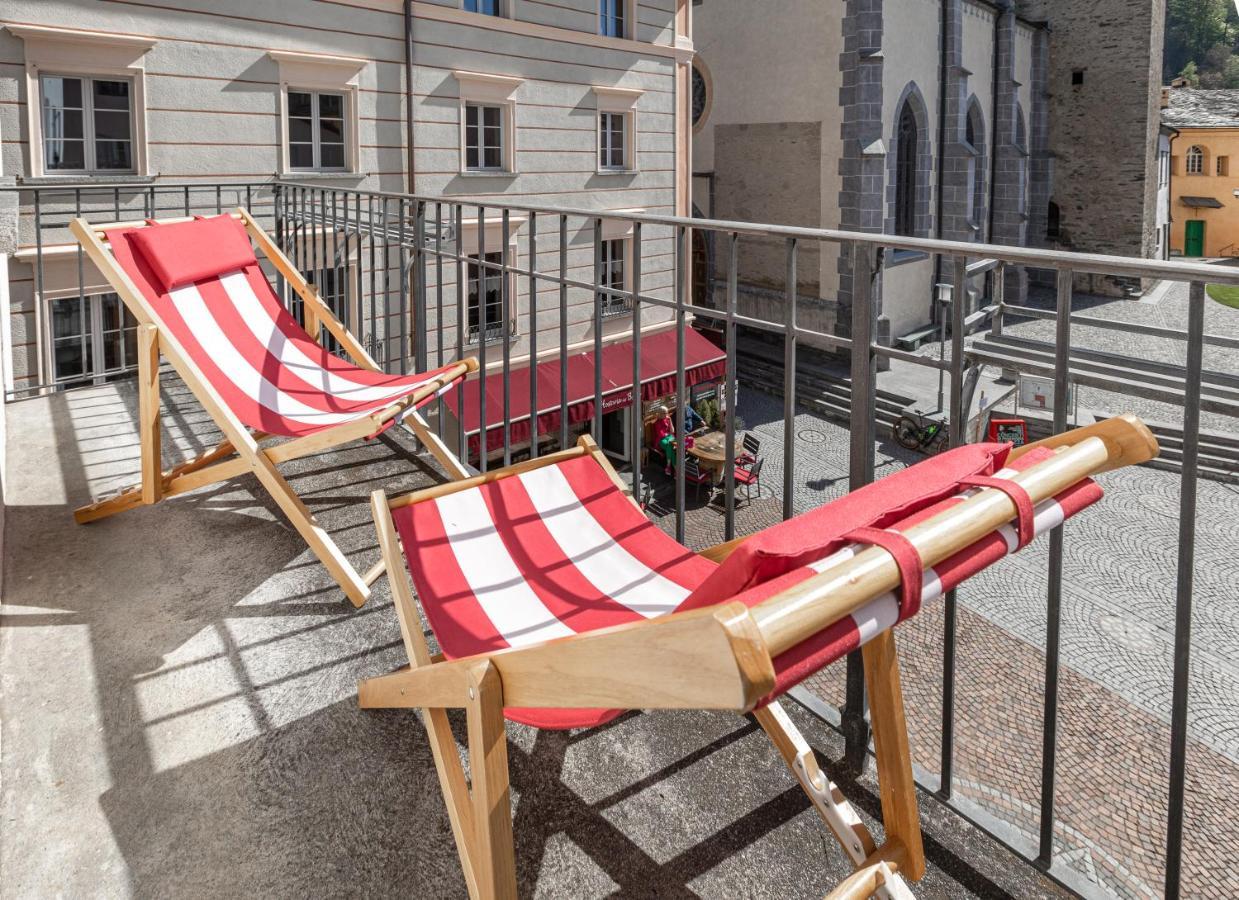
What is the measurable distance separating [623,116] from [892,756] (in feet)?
51.5

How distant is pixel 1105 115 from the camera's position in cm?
2889

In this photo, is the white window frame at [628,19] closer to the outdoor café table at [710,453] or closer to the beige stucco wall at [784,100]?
the beige stucco wall at [784,100]

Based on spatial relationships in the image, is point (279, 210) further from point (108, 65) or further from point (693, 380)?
point (693, 380)

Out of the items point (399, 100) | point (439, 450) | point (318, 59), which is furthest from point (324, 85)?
point (439, 450)

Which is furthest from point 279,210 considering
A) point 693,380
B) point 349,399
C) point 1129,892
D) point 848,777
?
point 693,380

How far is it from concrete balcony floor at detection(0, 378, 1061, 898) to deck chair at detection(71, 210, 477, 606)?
309mm

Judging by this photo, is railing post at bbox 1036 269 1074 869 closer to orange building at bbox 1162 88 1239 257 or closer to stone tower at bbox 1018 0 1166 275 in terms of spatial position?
stone tower at bbox 1018 0 1166 275

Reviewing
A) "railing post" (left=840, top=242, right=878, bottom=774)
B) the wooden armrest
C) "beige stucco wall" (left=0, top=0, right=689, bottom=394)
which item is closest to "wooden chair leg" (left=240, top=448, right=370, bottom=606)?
"railing post" (left=840, top=242, right=878, bottom=774)

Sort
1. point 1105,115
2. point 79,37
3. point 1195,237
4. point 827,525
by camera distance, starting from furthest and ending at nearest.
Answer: point 1195,237
point 1105,115
point 79,37
point 827,525

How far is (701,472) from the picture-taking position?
47.3 feet

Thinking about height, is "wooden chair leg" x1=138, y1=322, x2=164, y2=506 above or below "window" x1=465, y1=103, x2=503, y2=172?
below

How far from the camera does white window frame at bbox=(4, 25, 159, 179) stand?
9586 mm

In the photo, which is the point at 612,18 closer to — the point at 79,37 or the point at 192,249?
the point at 79,37

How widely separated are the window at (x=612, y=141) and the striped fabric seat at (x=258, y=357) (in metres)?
12.5
